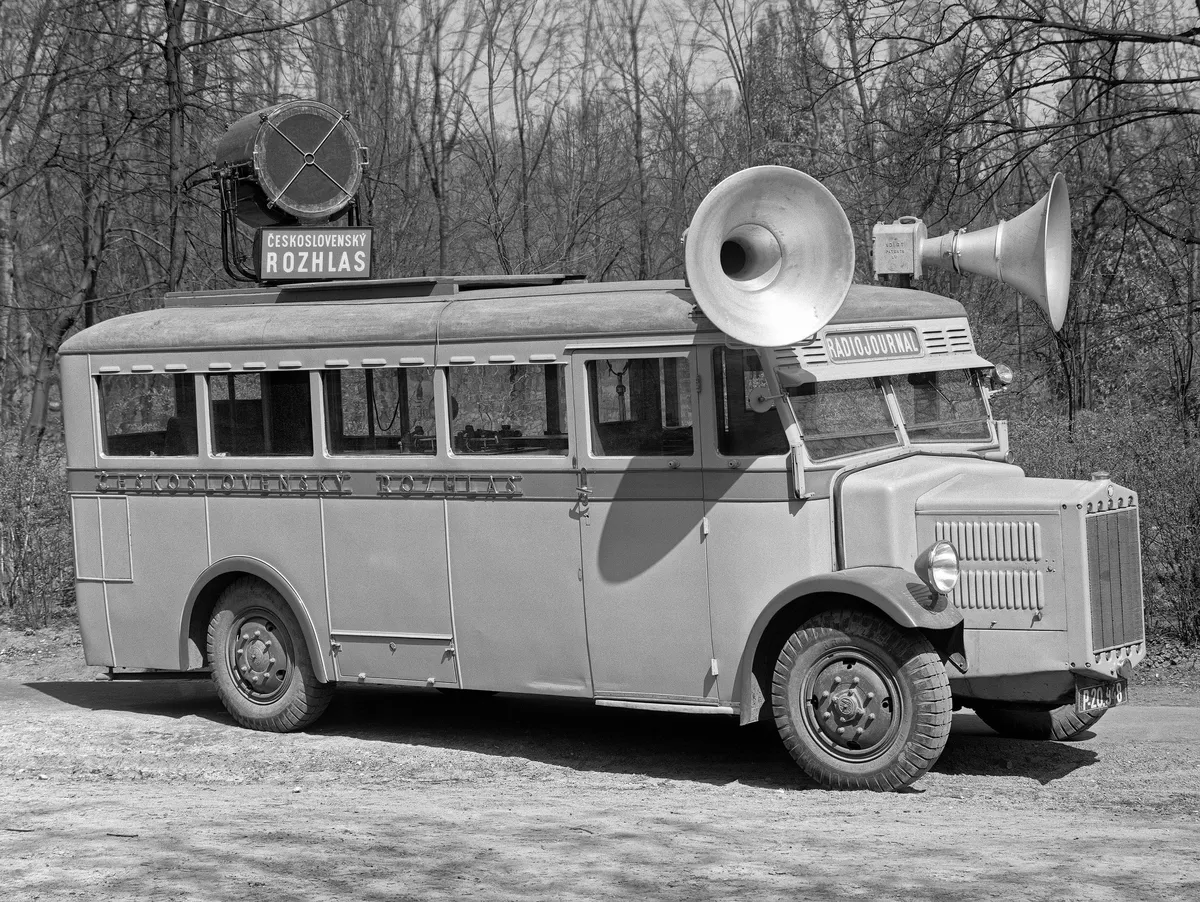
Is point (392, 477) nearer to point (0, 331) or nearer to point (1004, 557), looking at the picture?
point (1004, 557)

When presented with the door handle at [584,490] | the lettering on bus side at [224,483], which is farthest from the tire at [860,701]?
the lettering on bus side at [224,483]

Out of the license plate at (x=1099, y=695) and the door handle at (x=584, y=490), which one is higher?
the door handle at (x=584, y=490)

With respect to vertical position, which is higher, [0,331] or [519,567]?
[0,331]

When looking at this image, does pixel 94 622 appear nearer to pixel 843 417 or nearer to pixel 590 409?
pixel 590 409

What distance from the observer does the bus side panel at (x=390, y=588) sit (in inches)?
325

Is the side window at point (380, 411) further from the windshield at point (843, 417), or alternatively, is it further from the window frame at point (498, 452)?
the windshield at point (843, 417)

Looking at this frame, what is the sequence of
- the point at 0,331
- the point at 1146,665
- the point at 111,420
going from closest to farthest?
the point at 111,420 < the point at 1146,665 < the point at 0,331

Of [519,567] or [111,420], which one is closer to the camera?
[519,567]

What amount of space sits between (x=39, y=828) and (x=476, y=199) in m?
20.5

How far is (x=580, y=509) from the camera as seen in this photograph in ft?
25.4

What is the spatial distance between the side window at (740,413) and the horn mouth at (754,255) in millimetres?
371

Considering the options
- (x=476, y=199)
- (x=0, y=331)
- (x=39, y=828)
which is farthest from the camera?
(x=476, y=199)

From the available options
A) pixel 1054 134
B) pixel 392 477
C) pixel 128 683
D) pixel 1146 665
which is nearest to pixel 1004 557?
pixel 392 477

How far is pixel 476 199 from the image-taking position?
25891 mm
